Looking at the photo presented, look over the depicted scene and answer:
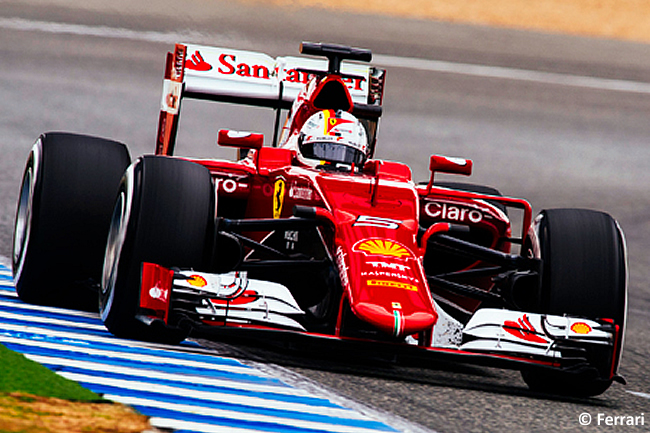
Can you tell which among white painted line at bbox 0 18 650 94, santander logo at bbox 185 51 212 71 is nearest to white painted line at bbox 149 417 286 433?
santander logo at bbox 185 51 212 71

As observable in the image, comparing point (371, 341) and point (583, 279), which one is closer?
point (371, 341)

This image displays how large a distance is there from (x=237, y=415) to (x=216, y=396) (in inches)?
12.5

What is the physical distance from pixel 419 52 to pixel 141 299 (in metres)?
26.3

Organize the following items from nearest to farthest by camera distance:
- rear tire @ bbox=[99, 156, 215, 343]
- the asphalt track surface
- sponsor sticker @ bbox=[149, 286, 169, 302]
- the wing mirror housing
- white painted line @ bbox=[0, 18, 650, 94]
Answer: sponsor sticker @ bbox=[149, 286, 169, 302] → rear tire @ bbox=[99, 156, 215, 343] → the asphalt track surface → the wing mirror housing → white painted line @ bbox=[0, 18, 650, 94]

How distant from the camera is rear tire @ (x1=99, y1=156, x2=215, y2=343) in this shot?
5.77m

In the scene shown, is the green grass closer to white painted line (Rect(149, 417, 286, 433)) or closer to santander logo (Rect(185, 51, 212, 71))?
white painted line (Rect(149, 417, 286, 433))

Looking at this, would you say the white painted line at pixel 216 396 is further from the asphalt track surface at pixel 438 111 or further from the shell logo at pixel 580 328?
the shell logo at pixel 580 328

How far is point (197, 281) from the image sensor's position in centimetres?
559

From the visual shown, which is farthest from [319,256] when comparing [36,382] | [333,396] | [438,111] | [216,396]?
[438,111]

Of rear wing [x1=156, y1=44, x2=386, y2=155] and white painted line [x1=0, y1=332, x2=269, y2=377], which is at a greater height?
rear wing [x1=156, y1=44, x2=386, y2=155]

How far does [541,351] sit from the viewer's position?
19.1ft

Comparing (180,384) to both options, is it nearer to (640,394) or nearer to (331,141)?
(331,141)

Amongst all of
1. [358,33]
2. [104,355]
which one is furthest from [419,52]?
[104,355]

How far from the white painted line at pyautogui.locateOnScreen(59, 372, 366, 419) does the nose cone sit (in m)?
0.64
